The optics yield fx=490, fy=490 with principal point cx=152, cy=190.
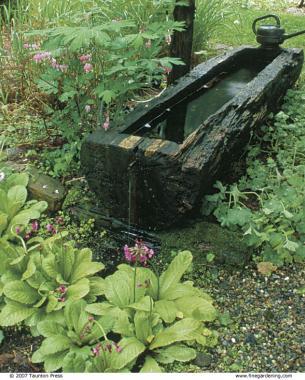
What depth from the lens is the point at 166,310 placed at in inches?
87.7

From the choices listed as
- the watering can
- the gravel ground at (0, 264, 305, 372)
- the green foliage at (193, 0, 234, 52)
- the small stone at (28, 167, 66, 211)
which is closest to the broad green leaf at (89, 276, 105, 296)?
the gravel ground at (0, 264, 305, 372)

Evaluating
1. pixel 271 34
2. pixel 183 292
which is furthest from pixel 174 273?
pixel 271 34

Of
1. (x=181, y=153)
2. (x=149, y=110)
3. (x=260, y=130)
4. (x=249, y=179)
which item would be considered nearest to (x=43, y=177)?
(x=149, y=110)

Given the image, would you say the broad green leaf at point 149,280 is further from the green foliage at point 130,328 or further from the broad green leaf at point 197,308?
the broad green leaf at point 197,308

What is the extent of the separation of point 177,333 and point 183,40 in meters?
2.58

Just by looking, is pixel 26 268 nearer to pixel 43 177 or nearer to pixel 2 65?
pixel 43 177

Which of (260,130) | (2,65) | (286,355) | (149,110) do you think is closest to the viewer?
(286,355)

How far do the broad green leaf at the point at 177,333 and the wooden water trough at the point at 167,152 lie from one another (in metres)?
0.72

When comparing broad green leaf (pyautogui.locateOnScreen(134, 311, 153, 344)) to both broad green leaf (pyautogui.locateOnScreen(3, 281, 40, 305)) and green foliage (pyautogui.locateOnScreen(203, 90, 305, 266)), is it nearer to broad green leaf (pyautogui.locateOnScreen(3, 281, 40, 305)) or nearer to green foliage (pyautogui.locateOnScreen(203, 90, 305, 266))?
broad green leaf (pyautogui.locateOnScreen(3, 281, 40, 305))

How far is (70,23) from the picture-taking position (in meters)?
3.85

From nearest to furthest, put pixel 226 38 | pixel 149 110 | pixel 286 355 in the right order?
pixel 286 355, pixel 149 110, pixel 226 38

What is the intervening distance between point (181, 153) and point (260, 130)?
1411 millimetres

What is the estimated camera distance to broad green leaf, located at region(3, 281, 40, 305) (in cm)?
226

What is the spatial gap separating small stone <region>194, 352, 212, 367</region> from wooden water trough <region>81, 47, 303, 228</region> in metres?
0.82
